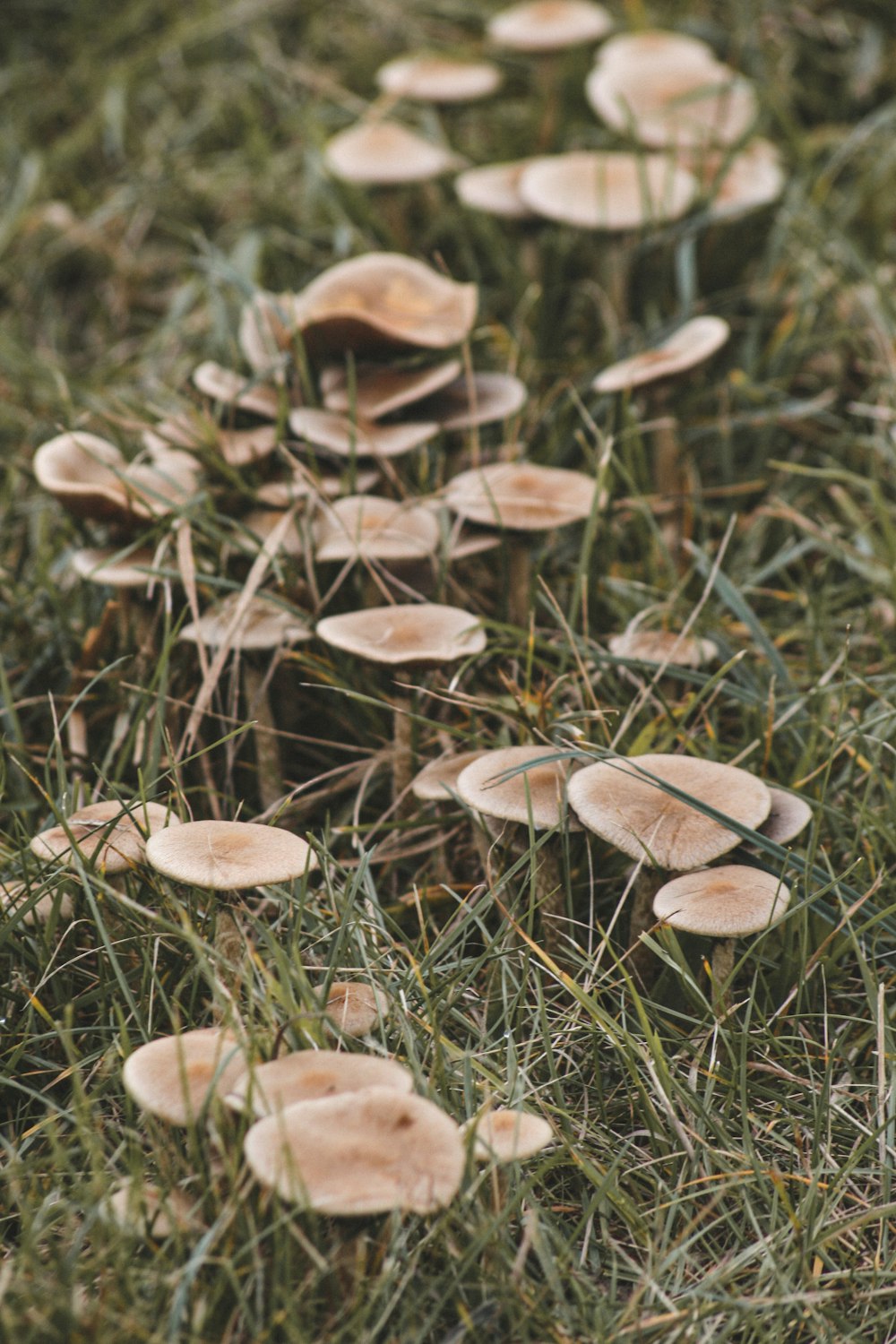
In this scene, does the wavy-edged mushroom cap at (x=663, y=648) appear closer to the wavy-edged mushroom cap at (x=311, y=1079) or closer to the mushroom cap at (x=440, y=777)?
the mushroom cap at (x=440, y=777)

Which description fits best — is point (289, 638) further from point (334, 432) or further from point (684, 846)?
point (684, 846)

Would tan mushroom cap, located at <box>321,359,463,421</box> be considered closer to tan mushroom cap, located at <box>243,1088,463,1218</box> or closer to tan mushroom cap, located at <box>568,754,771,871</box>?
tan mushroom cap, located at <box>568,754,771,871</box>

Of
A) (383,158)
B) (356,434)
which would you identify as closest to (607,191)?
(383,158)

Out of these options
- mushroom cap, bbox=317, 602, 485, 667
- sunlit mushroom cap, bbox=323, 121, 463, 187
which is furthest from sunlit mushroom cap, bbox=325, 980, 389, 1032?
sunlit mushroom cap, bbox=323, 121, 463, 187

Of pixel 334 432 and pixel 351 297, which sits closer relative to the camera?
pixel 334 432

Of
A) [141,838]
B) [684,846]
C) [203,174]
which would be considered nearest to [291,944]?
[141,838]
